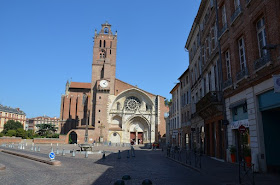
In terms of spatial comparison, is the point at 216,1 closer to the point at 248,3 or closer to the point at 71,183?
the point at 248,3

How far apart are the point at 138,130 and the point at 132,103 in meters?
7.08

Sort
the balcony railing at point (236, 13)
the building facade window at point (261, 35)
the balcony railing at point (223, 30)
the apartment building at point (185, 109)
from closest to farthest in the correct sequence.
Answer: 1. the building facade window at point (261, 35)
2. the balcony railing at point (236, 13)
3. the balcony railing at point (223, 30)
4. the apartment building at point (185, 109)

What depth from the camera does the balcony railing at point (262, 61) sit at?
9.30 meters

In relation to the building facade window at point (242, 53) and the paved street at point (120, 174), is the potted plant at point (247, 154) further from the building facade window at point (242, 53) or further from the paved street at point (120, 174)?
the building facade window at point (242, 53)

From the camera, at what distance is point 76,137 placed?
53.6 meters

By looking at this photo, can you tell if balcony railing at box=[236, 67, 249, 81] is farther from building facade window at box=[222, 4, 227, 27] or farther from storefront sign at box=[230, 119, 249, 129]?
building facade window at box=[222, 4, 227, 27]

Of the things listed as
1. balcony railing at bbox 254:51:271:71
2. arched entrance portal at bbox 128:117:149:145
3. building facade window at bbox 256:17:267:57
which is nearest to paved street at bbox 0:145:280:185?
balcony railing at bbox 254:51:271:71

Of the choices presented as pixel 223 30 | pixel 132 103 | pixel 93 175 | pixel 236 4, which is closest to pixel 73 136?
pixel 132 103

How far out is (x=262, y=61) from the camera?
977 centimetres

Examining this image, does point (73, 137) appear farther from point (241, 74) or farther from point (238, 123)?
point (241, 74)

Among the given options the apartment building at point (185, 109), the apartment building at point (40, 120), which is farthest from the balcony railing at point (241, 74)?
the apartment building at point (40, 120)

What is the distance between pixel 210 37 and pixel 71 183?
1544cm

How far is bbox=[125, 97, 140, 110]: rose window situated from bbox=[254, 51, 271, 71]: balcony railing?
47419 millimetres

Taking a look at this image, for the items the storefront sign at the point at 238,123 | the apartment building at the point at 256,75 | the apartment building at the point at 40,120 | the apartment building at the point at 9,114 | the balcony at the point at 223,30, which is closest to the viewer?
the apartment building at the point at 256,75
